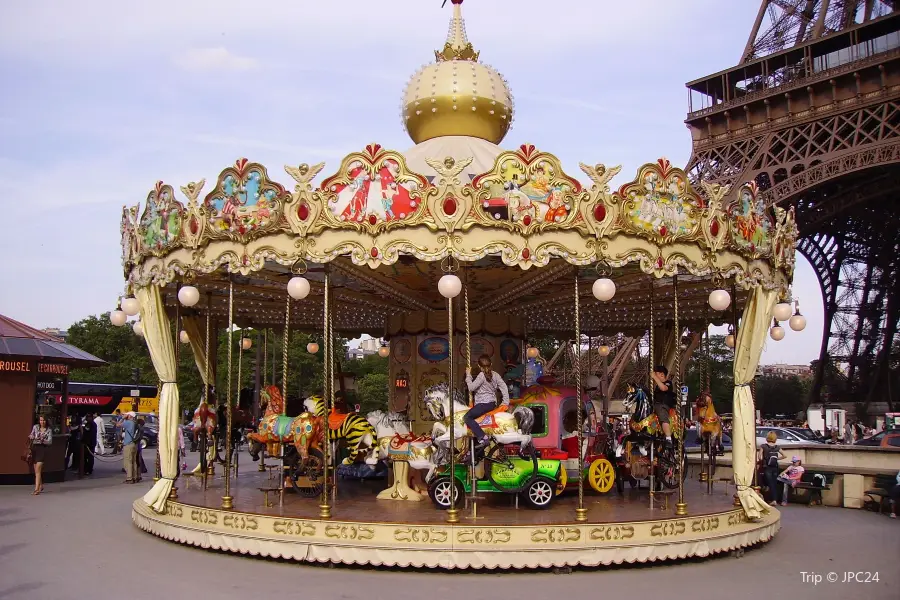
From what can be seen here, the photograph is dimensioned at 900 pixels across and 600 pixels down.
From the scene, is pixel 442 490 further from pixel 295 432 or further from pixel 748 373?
pixel 748 373

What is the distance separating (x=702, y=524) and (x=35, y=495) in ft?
41.8

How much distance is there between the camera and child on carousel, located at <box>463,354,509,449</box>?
993cm

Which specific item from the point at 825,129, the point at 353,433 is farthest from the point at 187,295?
the point at 825,129

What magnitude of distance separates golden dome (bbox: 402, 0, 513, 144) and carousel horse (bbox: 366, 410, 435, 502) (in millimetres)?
4962

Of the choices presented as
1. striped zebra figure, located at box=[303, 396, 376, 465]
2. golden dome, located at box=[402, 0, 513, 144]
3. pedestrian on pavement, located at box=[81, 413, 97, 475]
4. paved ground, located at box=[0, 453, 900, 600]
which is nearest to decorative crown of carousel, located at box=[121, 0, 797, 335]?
golden dome, located at box=[402, 0, 513, 144]

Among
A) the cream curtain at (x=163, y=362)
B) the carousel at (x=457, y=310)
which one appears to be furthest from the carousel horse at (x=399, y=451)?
the cream curtain at (x=163, y=362)

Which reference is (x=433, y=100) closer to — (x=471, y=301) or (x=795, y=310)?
(x=471, y=301)

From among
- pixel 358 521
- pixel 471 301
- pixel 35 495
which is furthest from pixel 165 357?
Result: pixel 35 495

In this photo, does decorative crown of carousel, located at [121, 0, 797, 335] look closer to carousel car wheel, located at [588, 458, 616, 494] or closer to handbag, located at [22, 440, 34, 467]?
carousel car wheel, located at [588, 458, 616, 494]

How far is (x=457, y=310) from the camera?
1436 centimetres

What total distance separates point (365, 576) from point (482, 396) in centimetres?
264

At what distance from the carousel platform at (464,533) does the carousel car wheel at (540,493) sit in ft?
0.48

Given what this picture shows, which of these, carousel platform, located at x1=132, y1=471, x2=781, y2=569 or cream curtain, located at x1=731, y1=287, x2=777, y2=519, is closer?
carousel platform, located at x1=132, y1=471, x2=781, y2=569

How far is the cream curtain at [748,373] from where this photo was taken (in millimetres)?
11039
